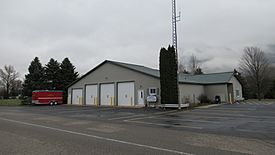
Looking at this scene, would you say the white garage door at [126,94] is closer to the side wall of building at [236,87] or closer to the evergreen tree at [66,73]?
the side wall of building at [236,87]

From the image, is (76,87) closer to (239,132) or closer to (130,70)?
(130,70)

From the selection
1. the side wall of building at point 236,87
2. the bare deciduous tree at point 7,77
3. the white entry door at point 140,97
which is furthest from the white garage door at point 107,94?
the bare deciduous tree at point 7,77

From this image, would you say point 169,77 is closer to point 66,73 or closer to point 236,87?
point 236,87

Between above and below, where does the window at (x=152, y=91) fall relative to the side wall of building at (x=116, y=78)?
below

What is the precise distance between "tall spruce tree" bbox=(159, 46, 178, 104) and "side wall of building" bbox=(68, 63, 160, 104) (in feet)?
7.11

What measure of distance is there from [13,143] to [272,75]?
194ft

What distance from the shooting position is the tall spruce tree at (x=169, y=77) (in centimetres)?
2602

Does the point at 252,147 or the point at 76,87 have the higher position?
the point at 76,87

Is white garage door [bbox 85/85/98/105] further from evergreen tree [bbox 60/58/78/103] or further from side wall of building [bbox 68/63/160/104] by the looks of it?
evergreen tree [bbox 60/58/78/103]

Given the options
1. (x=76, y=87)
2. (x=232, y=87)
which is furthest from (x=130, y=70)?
(x=232, y=87)

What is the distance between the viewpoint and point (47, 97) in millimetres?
41156

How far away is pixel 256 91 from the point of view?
5438 cm

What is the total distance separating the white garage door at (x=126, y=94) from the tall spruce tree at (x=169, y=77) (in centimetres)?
579

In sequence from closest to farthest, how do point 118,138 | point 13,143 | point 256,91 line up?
point 13,143, point 118,138, point 256,91
